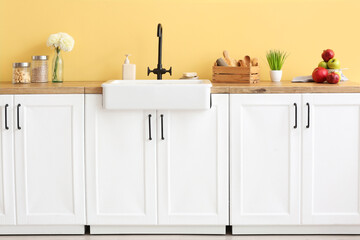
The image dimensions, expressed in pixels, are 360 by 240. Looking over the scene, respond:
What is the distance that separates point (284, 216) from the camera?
11.5ft

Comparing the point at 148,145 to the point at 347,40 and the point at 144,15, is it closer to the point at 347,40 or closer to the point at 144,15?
the point at 144,15

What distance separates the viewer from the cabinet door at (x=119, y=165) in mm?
3455

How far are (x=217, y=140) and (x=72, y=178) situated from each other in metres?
0.80

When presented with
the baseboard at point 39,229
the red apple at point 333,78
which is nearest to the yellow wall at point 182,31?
the red apple at point 333,78

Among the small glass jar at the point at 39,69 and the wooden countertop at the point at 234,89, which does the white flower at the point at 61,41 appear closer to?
the small glass jar at the point at 39,69

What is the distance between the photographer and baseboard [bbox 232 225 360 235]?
11.7ft

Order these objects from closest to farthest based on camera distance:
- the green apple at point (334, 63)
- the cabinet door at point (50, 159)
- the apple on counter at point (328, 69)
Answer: the cabinet door at point (50, 159) → the apple on counter at point (328, 69) → the green apple at point (334, 63)

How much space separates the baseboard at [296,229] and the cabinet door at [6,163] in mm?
1218

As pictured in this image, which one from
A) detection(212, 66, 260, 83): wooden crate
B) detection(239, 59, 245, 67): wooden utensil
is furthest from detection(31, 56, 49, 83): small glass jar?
detection(239, 59, 245, 67): wooden utensil

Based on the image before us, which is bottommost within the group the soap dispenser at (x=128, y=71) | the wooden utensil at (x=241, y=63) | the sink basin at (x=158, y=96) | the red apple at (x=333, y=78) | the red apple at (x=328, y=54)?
the sink basin at (x=158, y=96)

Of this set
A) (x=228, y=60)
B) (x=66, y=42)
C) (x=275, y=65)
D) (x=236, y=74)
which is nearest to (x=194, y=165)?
(x=236, y=74)

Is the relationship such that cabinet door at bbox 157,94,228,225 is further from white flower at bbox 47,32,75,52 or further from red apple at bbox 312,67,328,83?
white flower at bbox 47,32,75,52

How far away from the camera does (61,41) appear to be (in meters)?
3.93

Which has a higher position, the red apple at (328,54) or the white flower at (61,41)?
the white flower at (61,41)
